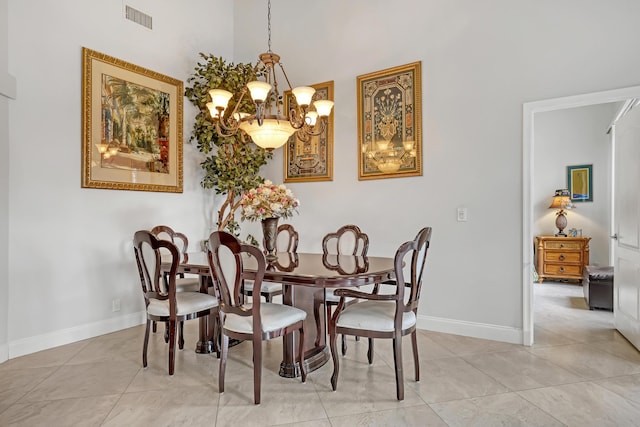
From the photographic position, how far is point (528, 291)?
11.1 feet

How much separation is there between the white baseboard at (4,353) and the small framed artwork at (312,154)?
3.15 m

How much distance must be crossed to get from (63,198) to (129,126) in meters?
1.00

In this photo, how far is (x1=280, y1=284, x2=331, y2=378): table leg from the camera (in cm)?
272

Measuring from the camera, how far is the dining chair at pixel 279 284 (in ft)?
10.8

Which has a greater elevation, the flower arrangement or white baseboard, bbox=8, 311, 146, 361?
the flower arrangement

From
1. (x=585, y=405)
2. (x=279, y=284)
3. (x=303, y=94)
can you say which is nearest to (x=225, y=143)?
(x=303, y=94)

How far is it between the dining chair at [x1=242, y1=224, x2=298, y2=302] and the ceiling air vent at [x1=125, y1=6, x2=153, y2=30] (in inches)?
105

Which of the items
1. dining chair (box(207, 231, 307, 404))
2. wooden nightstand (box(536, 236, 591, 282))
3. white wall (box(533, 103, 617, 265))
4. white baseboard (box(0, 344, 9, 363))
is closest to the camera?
dining chair (box(207, 231, 307, 404))

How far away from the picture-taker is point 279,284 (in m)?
3.53

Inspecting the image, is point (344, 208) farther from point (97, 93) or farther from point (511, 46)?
point (97, 93)

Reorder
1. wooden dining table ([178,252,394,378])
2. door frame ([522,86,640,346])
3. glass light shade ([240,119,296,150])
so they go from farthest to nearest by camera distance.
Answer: door frame ([522,86,640,346])
glass light shade ([240,119,296,150])
wooden dining table ([178,252,394,378])

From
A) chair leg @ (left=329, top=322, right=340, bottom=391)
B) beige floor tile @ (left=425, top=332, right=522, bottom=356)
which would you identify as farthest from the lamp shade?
chair leg @ (left=329, top=322, right=340, bottom=391)

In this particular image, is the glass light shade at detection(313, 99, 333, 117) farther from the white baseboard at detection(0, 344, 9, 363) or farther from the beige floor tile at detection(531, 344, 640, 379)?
the white baseboard at detection(0, 344, 9, 363)

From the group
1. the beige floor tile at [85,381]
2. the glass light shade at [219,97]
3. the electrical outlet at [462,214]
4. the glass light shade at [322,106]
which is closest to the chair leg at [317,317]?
the beige floor tile at [85,381]
